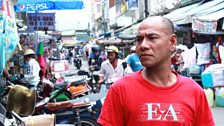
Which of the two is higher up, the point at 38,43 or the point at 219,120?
the point at 38,43

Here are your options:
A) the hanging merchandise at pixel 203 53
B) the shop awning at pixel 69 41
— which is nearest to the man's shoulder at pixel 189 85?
the hanging merchandise at pixel 203 53

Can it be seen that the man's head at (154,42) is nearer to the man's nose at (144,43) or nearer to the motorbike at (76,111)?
the man's nose at (144,43)

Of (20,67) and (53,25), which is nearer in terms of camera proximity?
(20,67)

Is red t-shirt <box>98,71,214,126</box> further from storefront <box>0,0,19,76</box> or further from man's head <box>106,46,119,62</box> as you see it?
man's head <box>106,46,119,62</box>

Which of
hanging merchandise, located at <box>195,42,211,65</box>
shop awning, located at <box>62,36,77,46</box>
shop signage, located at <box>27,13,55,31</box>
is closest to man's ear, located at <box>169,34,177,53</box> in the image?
hanging merchandise, located at <box>195,42,211,65</box>

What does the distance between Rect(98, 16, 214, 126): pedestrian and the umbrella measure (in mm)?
8107

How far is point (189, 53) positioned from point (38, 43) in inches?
197

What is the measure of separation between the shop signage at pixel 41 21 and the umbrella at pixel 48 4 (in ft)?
9.51

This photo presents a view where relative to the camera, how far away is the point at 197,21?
11398 millimetres

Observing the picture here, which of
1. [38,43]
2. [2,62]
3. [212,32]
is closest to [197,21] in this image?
[212,32]

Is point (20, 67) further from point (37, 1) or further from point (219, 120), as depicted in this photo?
point (219, 120)

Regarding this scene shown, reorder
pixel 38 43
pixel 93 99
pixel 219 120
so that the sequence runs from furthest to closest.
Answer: pixel 38 43, pixel 219 120, pixel 93 99

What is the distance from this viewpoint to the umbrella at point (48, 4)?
33.7 ft

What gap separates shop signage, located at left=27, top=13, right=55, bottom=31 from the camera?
1437 centimetres
